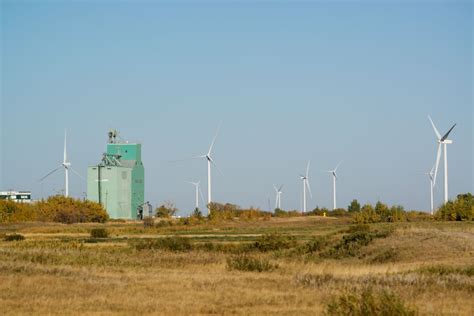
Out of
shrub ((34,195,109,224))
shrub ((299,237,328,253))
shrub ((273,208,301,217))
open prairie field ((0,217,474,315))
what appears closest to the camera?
open prairie field ((0,217,474,315))

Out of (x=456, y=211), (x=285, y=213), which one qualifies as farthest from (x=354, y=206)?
(x=456, y=211)

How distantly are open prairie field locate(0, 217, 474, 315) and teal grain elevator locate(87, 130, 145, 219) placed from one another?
80001 millimetres

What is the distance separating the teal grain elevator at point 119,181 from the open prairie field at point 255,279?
8000cm

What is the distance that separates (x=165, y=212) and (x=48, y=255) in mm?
112430

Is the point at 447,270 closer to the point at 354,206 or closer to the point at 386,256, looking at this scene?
the point at 386,256

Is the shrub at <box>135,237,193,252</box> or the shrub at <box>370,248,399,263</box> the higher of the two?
the shrub at <box>135,237,193,252</box>

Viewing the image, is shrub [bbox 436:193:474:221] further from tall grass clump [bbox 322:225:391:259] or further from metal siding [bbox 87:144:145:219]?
metal siding [bbox 87:144:145:219]

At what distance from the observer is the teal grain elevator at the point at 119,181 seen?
140 m

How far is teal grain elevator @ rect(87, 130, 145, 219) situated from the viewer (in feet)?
459

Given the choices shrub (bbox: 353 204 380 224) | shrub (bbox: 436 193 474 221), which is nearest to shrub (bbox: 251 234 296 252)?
shrub (bbox: 436 193 474 221)

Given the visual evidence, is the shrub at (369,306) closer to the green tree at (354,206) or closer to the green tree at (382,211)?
the green tree at (382,211)

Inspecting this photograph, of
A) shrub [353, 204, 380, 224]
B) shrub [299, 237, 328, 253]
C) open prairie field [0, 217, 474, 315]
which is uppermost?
shrub [353, 204, 380, 224]

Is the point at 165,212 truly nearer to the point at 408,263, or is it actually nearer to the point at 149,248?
the point at 149,248

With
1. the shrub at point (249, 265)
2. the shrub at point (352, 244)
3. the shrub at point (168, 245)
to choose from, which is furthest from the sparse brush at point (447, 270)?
the shrub at point (168, 245)
